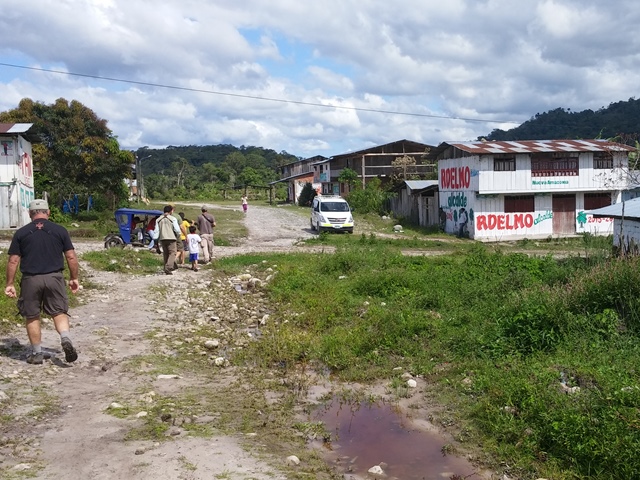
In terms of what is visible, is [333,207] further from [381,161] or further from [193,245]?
[381,161]

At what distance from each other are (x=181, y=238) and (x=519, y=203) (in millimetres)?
18943

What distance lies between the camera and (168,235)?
51.3 ft

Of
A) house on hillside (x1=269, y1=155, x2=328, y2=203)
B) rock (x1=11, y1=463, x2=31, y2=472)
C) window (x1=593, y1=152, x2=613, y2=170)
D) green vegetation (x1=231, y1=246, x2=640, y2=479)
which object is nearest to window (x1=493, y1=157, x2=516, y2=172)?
window (x1=593, y1=152, x2=613, y2=170)

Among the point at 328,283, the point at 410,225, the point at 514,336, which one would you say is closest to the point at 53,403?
the point at 514,336

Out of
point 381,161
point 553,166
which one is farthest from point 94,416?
point 381,161

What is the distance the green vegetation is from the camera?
210 inches

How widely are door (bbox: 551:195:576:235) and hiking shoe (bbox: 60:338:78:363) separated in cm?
2748

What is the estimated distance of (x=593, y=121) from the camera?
68.6m

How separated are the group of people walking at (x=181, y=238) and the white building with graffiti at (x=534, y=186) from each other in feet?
50.8

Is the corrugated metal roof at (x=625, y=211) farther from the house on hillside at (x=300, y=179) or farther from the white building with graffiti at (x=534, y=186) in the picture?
the house on hillside at (x=300, y=179)

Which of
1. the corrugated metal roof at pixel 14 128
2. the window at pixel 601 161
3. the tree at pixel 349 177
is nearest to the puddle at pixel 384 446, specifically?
the corrugated metal roof at pixel 14 128

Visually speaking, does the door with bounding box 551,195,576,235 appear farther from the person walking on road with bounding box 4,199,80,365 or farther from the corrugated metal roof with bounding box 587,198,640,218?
the person walking on road with bounding box 4,199,80,365

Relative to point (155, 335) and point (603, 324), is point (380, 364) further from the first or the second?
point (155, 335)

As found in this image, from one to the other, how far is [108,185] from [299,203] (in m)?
22.4
